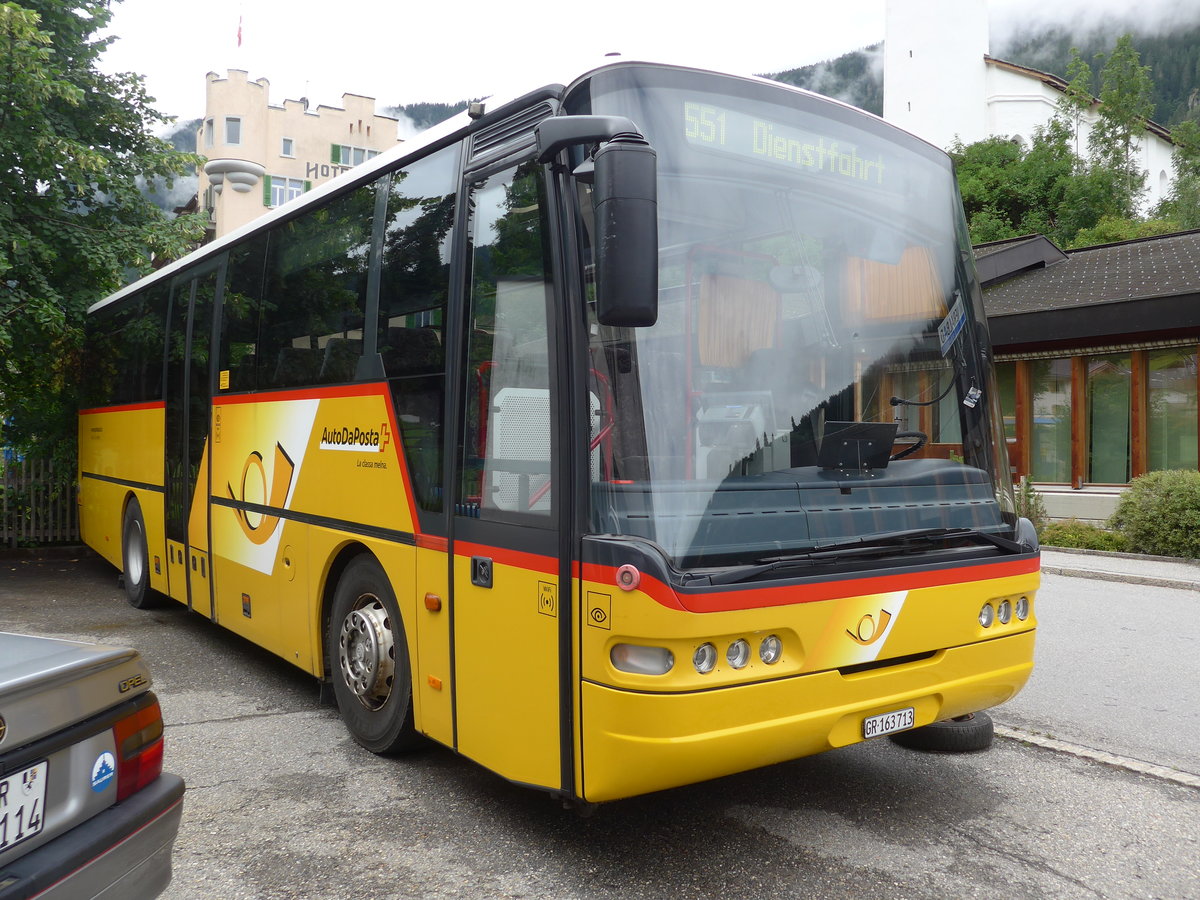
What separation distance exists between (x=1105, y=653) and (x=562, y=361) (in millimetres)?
6226

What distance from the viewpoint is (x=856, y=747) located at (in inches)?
213

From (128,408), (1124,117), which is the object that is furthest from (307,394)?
(1124,117)

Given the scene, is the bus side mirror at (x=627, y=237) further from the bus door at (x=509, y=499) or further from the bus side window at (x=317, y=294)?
the bus side window at (x=317, y=294)

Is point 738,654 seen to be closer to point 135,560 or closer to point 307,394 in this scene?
point 307,394

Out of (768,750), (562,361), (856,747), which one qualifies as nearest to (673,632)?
(768,750)

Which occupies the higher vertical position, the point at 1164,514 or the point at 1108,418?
the point at 1108,418

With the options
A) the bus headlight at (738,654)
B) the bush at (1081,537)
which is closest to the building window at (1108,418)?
the bush at (1081,537)

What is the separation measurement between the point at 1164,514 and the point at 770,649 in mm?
12801

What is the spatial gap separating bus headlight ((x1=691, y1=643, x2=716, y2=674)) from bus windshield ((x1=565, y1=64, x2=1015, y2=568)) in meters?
0.28

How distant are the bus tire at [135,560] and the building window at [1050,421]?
57.7ft

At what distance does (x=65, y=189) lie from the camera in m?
12.1

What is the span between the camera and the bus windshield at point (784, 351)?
3.64m

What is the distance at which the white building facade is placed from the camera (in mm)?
73562

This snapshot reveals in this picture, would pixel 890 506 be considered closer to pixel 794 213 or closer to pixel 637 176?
pixel 794 213
